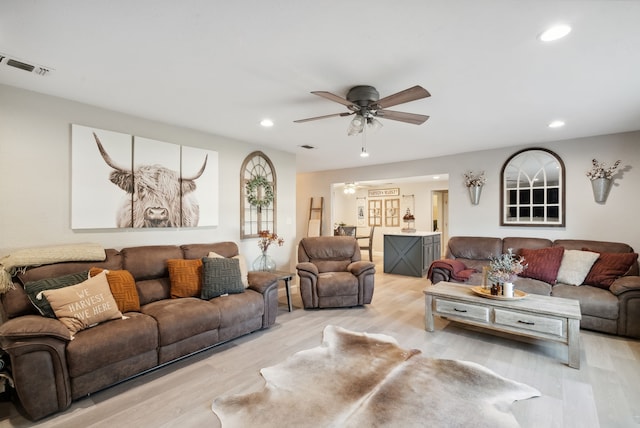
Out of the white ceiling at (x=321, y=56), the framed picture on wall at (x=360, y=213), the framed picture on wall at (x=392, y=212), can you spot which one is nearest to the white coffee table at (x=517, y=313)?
the white ceiling at (x=321, y=56)

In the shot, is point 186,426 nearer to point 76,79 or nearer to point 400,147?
point 76,79

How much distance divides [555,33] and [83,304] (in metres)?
3.91

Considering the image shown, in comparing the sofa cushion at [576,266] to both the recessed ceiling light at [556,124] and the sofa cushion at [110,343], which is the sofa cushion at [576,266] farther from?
the sofa cushion at [110,343]

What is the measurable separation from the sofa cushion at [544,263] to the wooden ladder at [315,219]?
4.58m

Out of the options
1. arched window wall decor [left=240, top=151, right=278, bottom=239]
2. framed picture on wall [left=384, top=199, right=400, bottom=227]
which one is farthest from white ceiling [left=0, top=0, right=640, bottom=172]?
framed picture on wall [left=384, top=199, right=400, bottom=227]

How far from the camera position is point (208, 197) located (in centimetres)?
415

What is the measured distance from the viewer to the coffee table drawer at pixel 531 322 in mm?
2756

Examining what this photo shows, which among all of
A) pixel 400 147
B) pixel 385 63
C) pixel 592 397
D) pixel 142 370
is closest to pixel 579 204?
pixel 400 147

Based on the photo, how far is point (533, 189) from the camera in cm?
497

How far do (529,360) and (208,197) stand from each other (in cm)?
410

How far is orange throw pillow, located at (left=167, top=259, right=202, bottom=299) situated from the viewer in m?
3.21

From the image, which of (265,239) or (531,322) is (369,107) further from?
(265,239)

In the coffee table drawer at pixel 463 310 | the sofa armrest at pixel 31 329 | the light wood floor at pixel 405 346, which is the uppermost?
the sofa armrest at pixel 31 329

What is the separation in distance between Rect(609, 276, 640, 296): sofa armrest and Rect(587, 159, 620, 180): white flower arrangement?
161 centimetres
